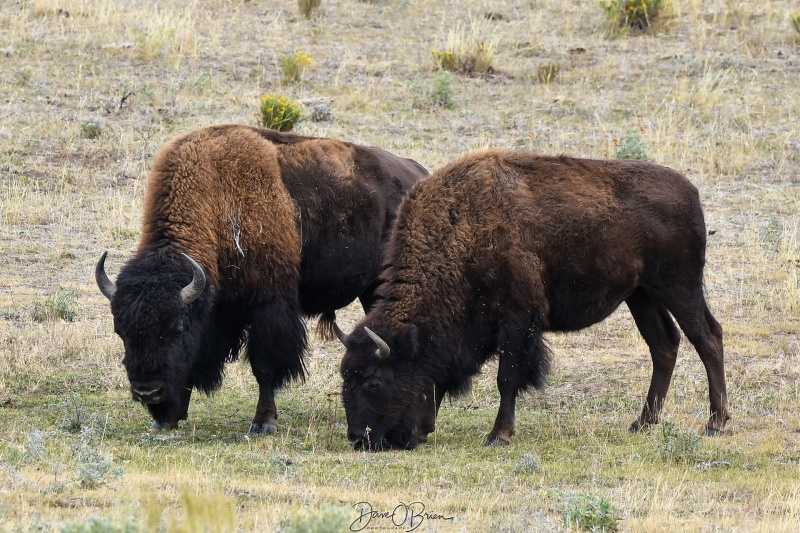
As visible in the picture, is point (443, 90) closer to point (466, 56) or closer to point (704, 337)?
point (466, 56)

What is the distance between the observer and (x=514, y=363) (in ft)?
28.6

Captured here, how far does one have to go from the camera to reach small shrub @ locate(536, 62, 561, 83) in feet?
66.5

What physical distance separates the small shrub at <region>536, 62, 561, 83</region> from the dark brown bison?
11.2 meters

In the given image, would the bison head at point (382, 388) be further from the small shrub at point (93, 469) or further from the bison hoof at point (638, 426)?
the small shrub at point (93, 469)

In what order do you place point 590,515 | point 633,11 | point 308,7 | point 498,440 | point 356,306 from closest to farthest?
1. point 590,515
2. point 498,440
3. point 356,306
4. point 633,11
5. point 308,7

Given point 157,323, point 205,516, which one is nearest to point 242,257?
point 157,323

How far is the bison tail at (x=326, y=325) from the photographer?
34.5 feet

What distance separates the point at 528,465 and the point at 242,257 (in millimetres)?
3000

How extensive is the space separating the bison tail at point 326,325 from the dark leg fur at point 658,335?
268cm

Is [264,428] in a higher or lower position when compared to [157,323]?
lower

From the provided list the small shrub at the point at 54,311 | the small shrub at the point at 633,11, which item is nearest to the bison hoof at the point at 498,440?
the small shrub at the point at 54,311

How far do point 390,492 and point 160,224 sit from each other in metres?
3.32

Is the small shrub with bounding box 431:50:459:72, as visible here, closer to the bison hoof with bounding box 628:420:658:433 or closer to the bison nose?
the bison hoof with bounding box 628:420:658:433
